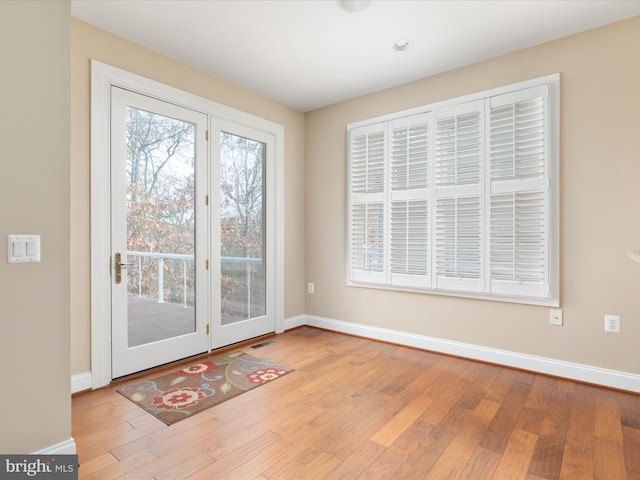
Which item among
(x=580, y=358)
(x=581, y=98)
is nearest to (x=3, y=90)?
(x=581, y=98)

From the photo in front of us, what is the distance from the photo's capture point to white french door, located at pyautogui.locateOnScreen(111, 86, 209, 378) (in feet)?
8.81

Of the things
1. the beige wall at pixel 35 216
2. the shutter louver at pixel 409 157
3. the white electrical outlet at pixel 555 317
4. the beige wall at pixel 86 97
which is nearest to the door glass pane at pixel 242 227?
the beige wall at pixel 86 97

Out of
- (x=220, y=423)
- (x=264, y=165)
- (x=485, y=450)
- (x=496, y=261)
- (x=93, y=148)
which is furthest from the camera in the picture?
(x=264, y=165)

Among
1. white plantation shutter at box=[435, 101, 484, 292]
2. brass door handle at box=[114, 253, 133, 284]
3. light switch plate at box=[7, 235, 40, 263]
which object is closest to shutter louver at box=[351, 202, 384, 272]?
white plantation shutter at box=[435, 101, 484, 292]

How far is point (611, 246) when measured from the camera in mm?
2531

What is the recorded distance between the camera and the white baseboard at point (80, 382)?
7.93ft

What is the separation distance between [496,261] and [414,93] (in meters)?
1.82

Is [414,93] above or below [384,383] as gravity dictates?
above

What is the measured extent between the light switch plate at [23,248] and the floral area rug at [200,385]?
1204 mm

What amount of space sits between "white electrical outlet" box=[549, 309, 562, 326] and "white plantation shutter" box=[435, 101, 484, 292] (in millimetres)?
553

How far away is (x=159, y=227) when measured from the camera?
2932mm

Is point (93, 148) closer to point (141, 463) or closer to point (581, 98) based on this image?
point (141, 463)

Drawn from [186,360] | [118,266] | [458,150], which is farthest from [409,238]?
[118,266]

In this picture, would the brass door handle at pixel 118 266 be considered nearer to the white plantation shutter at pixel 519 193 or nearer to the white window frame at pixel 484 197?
the white window frame at pixel 484 197
